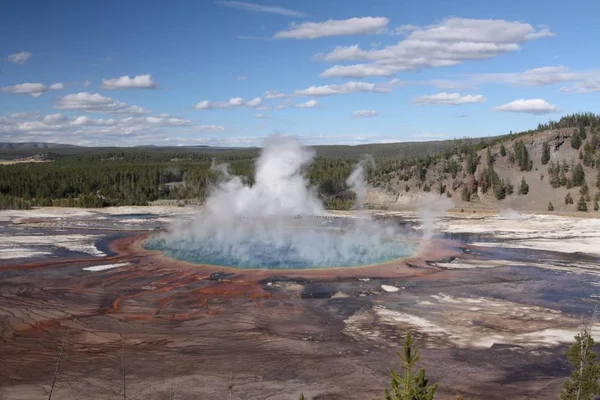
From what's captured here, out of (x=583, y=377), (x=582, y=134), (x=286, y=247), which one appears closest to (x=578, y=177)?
(x=582, y=134)

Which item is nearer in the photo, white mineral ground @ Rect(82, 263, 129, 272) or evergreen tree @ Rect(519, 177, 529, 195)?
white mineral ground @ Rect(82, 263, 129, 272)

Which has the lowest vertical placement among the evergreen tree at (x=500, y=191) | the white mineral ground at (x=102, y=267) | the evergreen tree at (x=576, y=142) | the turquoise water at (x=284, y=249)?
the white mineral ground at (x=102, y=267)

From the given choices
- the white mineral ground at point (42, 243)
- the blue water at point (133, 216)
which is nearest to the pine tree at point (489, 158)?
the blue water at point (133, 216)

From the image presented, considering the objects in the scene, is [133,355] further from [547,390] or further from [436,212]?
[436,212]

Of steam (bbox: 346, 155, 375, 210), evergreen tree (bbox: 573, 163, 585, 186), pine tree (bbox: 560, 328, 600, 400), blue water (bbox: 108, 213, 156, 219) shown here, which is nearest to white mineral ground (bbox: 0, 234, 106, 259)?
blue water (bbox: 108, 213, 156, 219)

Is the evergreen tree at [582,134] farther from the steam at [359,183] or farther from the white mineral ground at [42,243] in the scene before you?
the white mineral ground at [42,243]

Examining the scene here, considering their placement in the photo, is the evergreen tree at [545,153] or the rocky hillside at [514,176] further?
the evergreen tree at [545,153]

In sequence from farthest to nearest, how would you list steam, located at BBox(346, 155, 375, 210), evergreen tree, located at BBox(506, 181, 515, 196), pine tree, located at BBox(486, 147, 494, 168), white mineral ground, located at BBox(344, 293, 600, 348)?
steam, located at BBox(346, 155, 375, 210) < pine tree, located at BBox(486, 147, 494, 168) < evergreen tree, located at BBox(506, 181, 515, 196) < white mineral ground, located at BBox(344, 293, 600, 348)

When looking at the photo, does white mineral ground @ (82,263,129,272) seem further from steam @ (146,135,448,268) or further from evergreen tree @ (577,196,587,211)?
evergreen tree @ (577,196,587,211)
